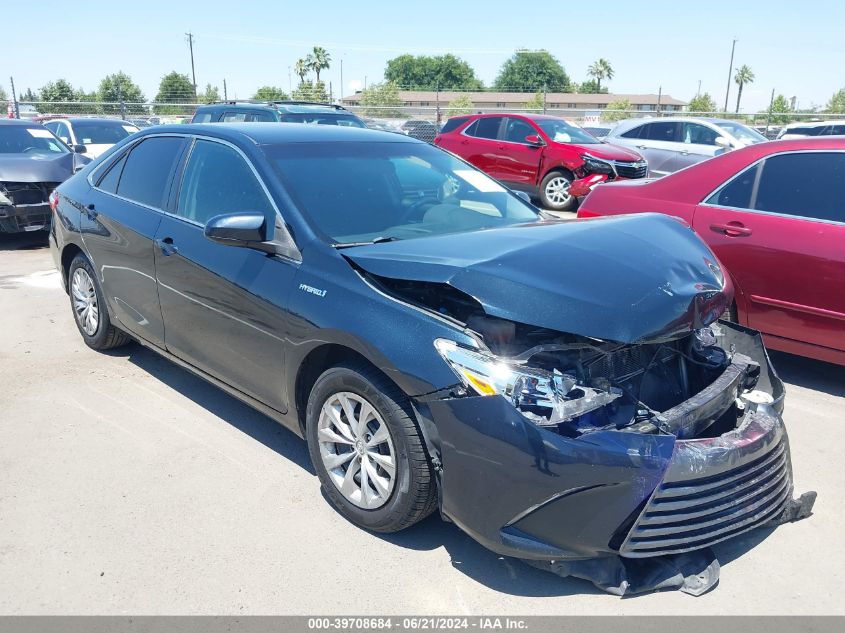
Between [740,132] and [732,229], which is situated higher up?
[740,132]

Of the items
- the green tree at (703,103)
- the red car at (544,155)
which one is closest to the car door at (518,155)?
the red car at (544,155)

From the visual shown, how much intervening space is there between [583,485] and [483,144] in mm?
11707

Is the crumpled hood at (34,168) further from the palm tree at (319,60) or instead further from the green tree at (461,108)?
the palm tree at (319,60)

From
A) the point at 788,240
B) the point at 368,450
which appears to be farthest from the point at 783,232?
the point at 368,450

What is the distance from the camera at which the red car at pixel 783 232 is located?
436cm

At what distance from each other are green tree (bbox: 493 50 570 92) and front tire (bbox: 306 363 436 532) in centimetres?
11235

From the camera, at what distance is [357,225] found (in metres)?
3.48

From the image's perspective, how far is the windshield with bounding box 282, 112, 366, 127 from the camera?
1139 cm

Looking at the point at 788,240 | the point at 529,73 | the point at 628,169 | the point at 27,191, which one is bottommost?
the point at 27,191

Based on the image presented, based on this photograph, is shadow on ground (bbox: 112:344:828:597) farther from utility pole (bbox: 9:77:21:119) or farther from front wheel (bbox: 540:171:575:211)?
utility pole (bbox: 9:77:21:119)

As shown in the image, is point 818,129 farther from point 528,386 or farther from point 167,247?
point 528,386

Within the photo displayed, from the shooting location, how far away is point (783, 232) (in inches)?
179

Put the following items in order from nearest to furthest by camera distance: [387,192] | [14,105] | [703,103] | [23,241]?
[387,192], [23,241], [14,105], [703,103]
